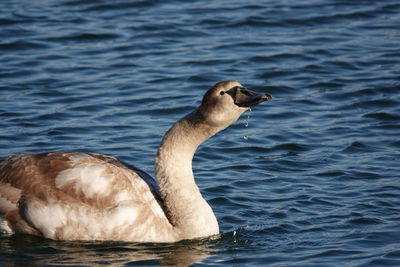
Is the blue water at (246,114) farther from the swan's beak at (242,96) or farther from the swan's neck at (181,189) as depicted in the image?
the swan's beak at (242,96)

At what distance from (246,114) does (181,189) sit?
4.76 meters

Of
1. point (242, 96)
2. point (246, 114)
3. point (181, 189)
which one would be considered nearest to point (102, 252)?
point (181, 189)

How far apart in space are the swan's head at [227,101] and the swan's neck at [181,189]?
0.50 m

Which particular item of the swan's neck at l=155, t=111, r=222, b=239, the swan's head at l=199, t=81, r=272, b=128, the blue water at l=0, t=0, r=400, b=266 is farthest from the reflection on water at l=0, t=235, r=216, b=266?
the swan's head at l=199, t=81, r=272, b=128

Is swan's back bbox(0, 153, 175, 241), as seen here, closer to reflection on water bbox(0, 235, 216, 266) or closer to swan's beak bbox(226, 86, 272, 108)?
reflection on water bbox(0, 235, 216, 266)

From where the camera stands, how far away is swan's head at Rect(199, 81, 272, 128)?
922cm

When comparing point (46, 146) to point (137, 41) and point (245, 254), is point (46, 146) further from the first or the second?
point (137, 41)

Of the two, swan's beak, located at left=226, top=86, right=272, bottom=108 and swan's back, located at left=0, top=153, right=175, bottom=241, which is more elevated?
swan's beak, located at left=226, top=86, right=272, bottom=108

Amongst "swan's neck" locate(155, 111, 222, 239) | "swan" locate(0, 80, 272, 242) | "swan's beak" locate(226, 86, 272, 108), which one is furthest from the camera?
"swan's neck" locate(155, 111, 222, 239)

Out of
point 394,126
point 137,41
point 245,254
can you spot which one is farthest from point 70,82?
point 245,254

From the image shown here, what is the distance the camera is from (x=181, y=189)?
992 centimetres

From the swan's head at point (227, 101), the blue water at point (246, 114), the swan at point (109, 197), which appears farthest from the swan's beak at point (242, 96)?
the blue water at point (246, 114)

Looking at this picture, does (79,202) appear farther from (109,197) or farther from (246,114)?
(246,114)

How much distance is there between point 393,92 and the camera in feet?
50.2
